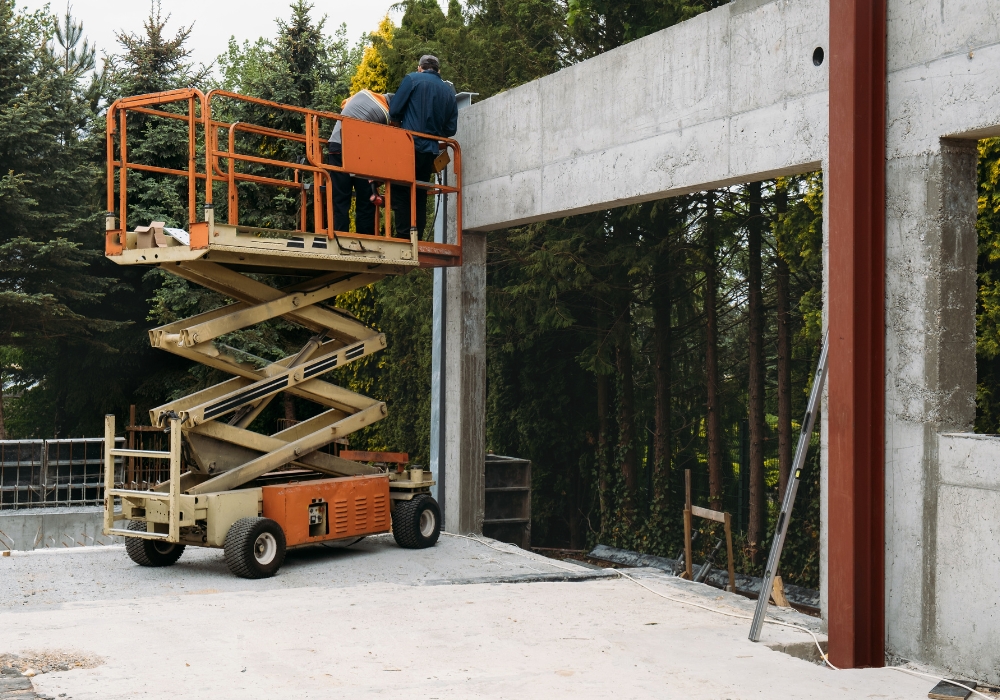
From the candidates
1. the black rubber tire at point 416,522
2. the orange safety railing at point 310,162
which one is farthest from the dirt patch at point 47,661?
the black rubber tire at point 416,522

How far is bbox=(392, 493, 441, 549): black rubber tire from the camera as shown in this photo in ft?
36.1

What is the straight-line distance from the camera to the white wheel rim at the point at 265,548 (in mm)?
9641

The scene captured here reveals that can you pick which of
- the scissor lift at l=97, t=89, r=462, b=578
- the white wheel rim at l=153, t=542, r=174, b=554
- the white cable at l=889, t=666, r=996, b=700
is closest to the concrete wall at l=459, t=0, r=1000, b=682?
the white cable at l=889, t=666, r=996, b=700

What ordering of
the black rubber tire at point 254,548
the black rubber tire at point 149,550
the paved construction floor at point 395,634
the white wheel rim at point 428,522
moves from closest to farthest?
the paved construction floor at point 395,634 < the black rubber tire at point 254,548 < the black rubber tire at point 149,550 < the white wheel rim at point 428,522

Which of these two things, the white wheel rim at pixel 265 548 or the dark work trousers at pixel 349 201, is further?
the dark work trousers at pixel 349 201

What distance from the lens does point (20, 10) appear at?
33.7 meters

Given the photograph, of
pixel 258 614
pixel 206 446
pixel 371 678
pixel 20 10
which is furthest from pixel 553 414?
pixel 20 10

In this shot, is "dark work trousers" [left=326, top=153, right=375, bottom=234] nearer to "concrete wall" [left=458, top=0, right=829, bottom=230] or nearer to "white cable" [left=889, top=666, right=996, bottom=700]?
"concrete wall" [left=458, top=0, right=829, bottom=230]

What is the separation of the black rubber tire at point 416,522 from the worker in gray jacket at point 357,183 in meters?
2.94

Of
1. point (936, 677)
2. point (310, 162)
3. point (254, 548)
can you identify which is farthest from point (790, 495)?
point (310, 162)

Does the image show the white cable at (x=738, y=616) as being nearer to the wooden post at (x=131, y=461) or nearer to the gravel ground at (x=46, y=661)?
the gravel ground at (x=46, y=661)

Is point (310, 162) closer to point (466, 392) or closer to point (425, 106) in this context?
point (425, 106)

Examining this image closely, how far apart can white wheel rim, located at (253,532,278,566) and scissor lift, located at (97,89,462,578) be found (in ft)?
0.04

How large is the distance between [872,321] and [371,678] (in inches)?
151
